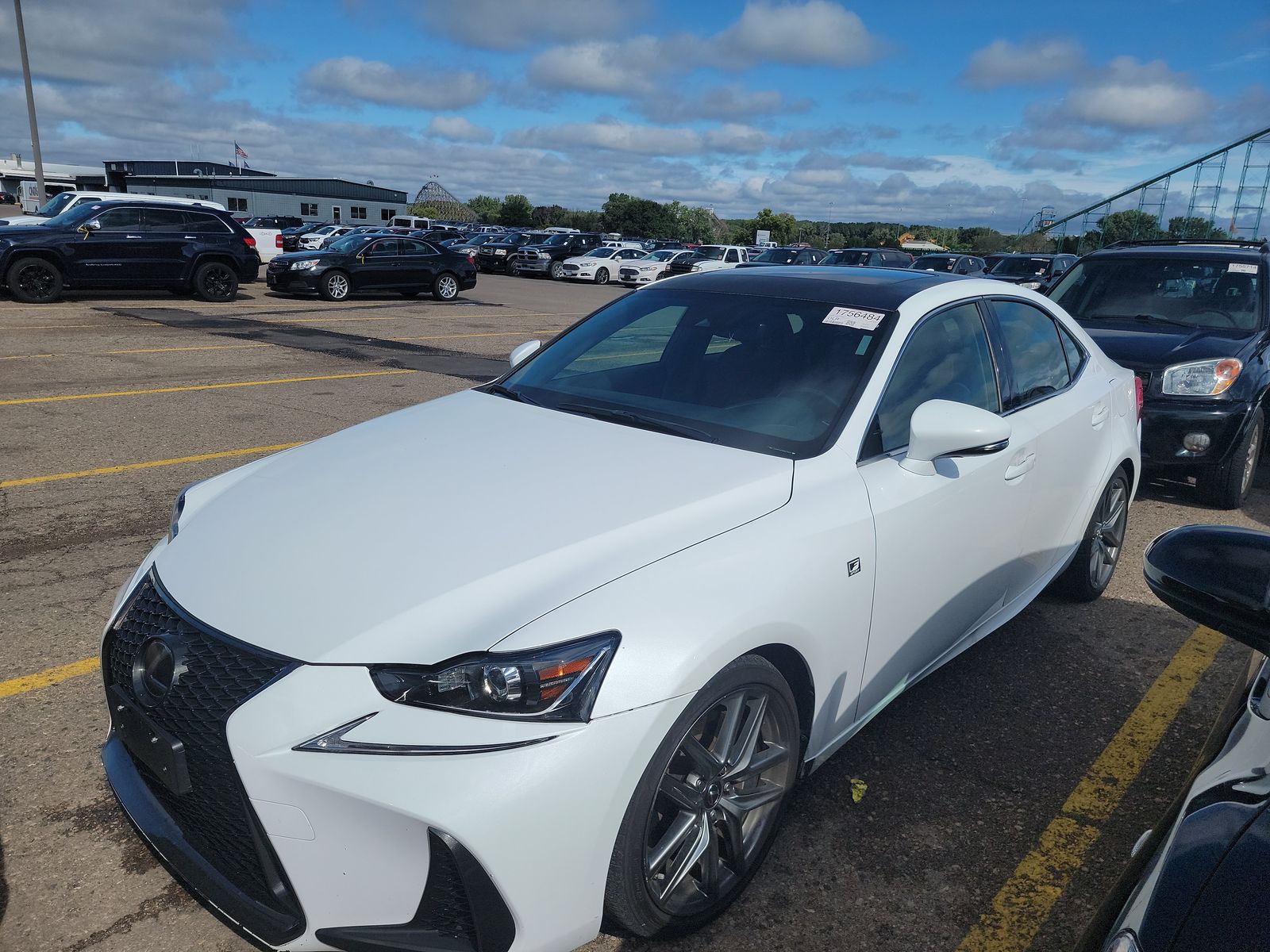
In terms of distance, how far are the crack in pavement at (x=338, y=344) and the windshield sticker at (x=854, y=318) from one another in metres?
7.25

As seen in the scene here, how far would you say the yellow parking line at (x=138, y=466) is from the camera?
5918 mm

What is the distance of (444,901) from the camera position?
191 cm

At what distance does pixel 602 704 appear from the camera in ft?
6.51

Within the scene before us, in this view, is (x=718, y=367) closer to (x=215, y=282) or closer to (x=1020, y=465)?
(x=1020, y=465)

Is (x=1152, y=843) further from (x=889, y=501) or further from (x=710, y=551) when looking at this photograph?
(x=889, y=501)

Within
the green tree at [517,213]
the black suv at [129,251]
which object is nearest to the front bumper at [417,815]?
the black suv at [129,251]

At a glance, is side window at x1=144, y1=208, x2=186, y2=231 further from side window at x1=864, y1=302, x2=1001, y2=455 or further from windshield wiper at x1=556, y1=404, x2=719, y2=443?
side window at x1=864, y1=302, x2=1001, y2=455

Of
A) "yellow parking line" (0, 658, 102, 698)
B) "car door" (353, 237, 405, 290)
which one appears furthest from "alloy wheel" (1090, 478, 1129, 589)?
"car door" (353, 237, 405, 290)

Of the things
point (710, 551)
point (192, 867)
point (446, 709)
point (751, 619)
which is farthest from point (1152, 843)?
point (192, 867)

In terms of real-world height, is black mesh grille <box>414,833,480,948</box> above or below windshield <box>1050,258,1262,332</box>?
below

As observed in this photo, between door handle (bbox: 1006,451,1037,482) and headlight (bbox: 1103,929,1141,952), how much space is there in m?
2.25

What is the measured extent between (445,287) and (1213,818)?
21.5 m

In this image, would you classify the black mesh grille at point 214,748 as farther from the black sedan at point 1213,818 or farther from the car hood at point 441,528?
the black sedan at point 1213,818

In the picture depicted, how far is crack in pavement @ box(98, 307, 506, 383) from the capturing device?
11.3 meters
